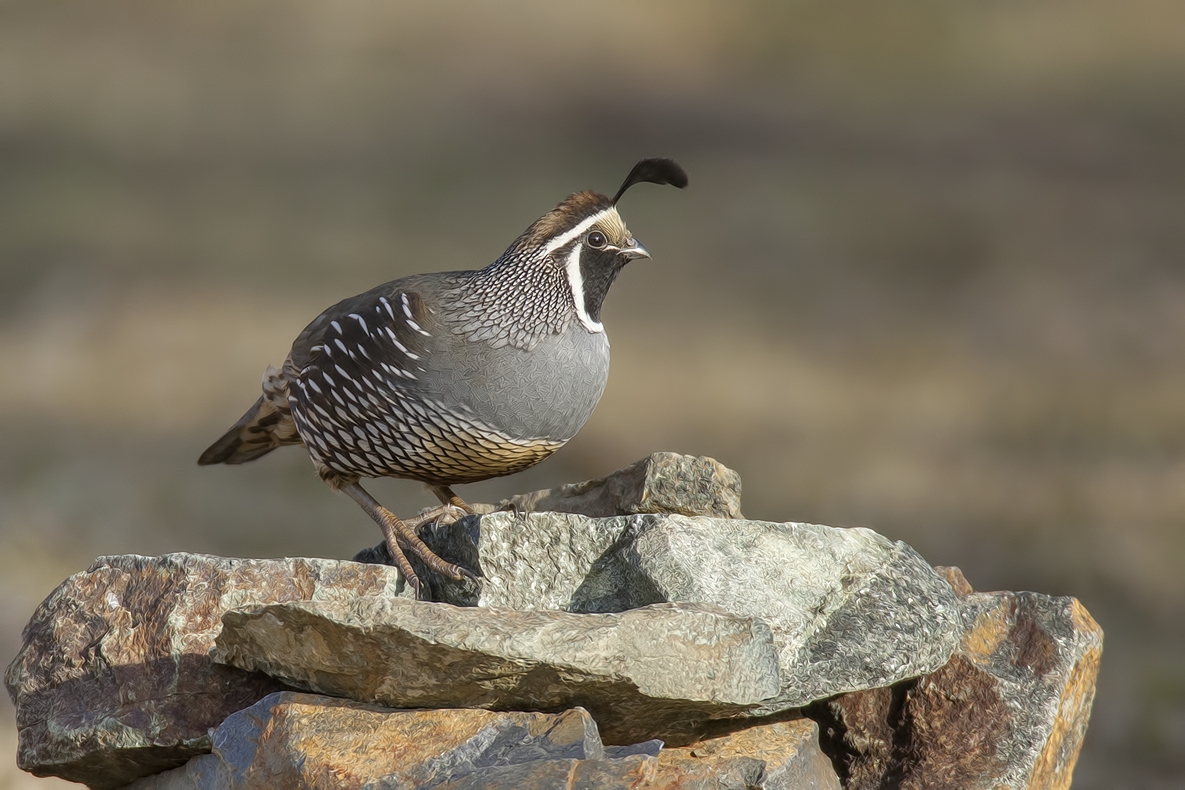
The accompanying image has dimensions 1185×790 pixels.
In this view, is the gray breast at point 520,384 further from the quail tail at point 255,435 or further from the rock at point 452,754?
the rock at point 452,754

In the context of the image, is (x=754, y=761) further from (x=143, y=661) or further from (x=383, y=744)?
(x=143, y=661)

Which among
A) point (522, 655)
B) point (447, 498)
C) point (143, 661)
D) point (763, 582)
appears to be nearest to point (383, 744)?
point (522, 655)

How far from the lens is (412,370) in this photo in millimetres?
4730

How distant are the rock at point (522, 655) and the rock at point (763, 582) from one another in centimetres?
29

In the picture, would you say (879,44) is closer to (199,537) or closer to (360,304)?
(199,537)

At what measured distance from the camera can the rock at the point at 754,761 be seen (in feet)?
12.3

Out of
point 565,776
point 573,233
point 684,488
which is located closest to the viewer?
point 565,776

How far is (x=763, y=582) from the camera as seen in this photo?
13.3 feet

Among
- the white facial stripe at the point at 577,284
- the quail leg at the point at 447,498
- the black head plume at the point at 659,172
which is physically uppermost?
the black head plume at the point at 659,172

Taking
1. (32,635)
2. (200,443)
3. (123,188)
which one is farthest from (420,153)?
(32,635)

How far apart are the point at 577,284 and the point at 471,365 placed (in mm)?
503

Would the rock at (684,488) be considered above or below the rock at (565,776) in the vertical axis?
above

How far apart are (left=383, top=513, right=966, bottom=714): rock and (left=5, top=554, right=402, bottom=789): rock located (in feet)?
1.44

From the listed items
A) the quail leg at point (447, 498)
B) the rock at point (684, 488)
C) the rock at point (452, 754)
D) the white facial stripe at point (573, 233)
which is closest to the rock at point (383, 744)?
the rock at point (452, 754)
